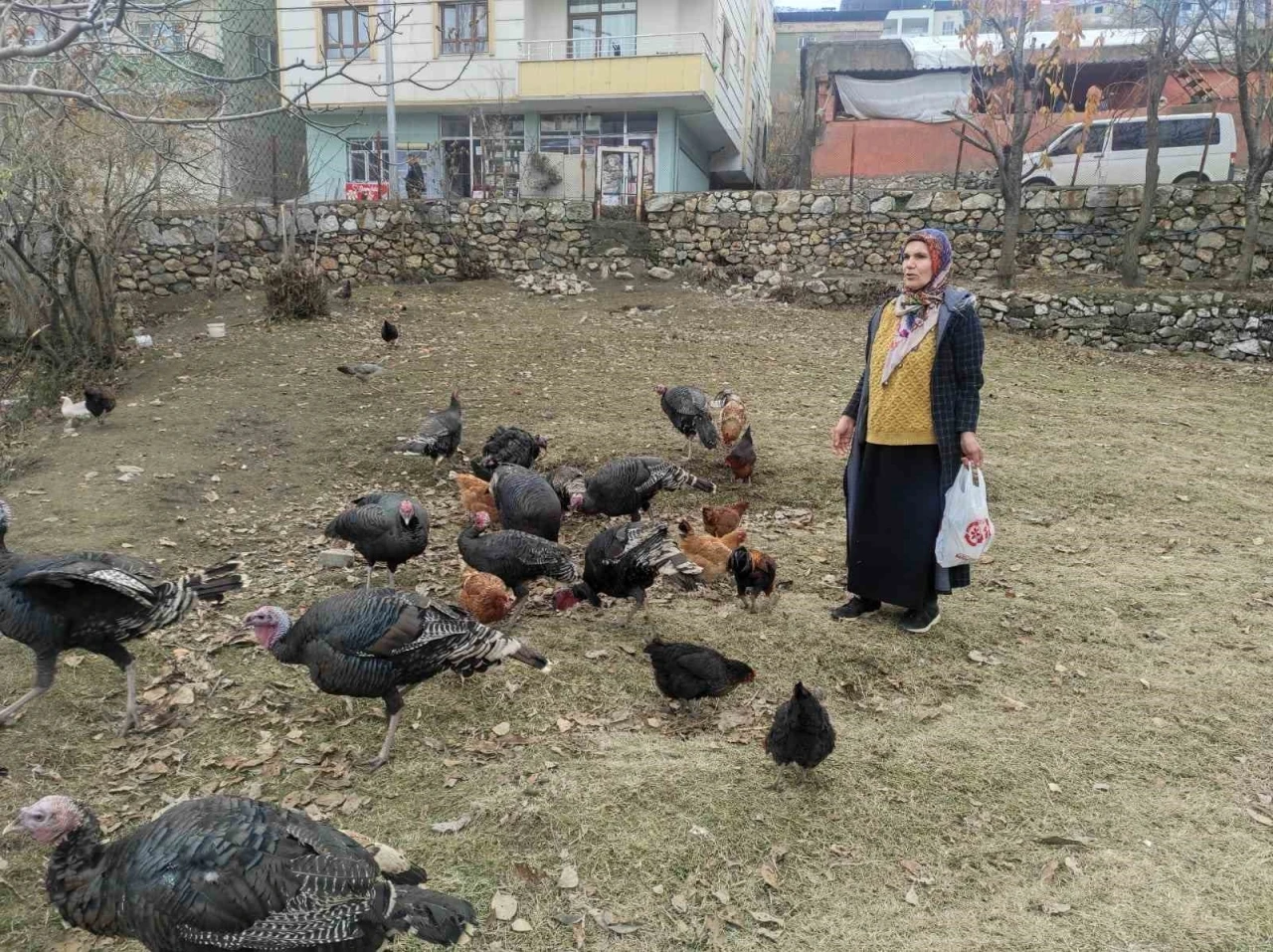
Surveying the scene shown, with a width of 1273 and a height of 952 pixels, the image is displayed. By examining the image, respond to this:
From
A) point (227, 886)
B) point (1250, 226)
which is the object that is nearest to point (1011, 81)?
point (1250, 226)

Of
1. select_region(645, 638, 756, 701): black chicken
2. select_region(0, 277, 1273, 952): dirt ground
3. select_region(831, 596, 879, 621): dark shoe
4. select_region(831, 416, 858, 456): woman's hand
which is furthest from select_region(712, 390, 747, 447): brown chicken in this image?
select_region(645, 638, 756, 701): black chicken

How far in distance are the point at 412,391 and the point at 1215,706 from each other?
26.5 ft

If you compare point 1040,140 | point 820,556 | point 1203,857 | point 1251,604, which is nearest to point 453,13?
point 1040,140

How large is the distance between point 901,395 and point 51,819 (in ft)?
12.7

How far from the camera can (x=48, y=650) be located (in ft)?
12.0

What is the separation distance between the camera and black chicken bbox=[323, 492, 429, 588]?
497 centimetres

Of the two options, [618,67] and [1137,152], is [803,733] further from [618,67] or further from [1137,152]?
[618,67]

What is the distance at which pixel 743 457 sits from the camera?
22.7 feet

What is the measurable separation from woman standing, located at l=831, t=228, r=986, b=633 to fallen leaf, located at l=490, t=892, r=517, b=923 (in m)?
2.65

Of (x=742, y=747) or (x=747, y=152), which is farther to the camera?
(x=747, y=152)

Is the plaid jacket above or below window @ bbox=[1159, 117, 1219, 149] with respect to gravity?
below

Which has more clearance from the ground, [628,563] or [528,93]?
[528,93]

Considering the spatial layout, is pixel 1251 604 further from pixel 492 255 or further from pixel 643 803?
pixel 492 255

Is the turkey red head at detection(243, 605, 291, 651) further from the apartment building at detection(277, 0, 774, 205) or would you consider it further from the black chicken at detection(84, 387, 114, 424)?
the apartment building at detection(277, 0, 774, 205)
